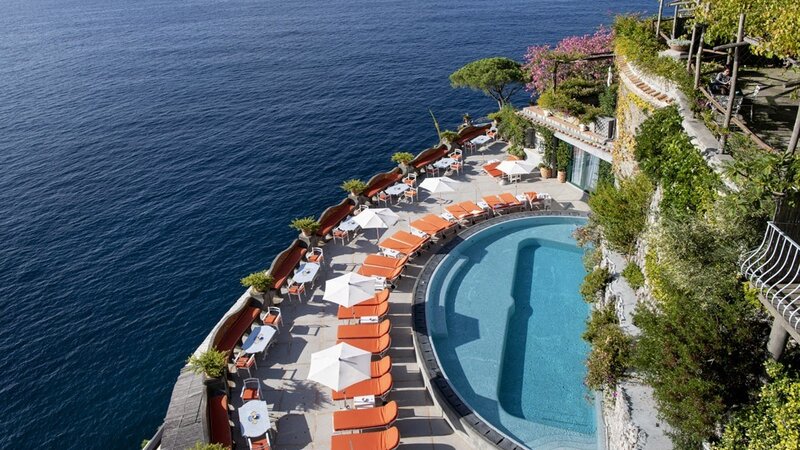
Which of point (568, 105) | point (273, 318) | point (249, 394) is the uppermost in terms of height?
point (568, 105)

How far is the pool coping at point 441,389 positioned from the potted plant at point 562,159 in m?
9.55

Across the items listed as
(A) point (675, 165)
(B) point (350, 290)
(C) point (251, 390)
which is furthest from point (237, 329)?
(A) point (675, 165)

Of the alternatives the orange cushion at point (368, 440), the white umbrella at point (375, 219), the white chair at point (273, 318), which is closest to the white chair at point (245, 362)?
the white chair at point (273, 318)

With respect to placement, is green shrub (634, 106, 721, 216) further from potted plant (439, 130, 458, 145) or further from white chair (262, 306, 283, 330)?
potted plant (439, 130, 458, 145)

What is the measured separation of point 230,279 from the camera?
29891 millimetres

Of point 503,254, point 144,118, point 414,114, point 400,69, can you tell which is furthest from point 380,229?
point 400,69

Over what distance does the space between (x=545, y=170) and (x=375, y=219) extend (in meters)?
11.1

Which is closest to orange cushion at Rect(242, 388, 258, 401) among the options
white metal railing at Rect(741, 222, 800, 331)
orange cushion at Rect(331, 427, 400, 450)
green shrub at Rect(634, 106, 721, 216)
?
orange cushion at Rect(331, 427, 400, 450)

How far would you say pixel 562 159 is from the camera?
29.1 metres

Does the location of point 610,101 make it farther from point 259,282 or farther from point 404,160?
point 259,282

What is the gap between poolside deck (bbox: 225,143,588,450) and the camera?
15867 mm

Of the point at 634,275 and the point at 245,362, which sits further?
the point at 245,362

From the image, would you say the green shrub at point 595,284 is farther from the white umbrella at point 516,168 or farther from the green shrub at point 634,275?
the white umbrella at point 516,168

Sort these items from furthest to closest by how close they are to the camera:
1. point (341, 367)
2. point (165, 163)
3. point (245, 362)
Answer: point (165, 163) → point (245, 362) → point (341, 367)
